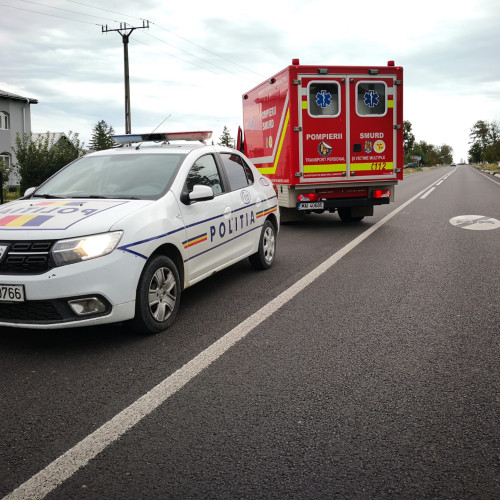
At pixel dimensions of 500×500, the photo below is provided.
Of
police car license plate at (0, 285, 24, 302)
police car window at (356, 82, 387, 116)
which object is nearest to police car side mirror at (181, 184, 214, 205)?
police car license plate at (0, 285, 24, 302)

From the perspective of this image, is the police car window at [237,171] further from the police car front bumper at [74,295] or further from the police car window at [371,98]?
the police car window at [371,98]

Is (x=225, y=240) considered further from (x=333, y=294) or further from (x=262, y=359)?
(x=262, y=359)

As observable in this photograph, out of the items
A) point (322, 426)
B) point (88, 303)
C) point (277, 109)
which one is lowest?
point (322, 426)

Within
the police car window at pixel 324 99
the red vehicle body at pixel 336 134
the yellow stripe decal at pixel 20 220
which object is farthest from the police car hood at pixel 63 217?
the police car window at pixel 324 99

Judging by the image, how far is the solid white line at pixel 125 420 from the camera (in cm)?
257

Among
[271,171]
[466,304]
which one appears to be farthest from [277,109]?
[466,304]

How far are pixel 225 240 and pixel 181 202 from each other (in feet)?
3.14

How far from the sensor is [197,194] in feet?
17.3

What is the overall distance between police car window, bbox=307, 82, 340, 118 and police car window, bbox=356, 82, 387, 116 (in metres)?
0.46

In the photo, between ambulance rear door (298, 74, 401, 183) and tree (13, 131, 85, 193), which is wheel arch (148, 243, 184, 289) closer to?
ambulance rear door (298, 74, 401, 183)

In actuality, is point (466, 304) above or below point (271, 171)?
below

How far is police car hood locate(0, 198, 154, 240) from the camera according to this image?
4242 mm

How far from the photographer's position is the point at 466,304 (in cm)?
557

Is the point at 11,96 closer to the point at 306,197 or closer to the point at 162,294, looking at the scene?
the point at 306,197
